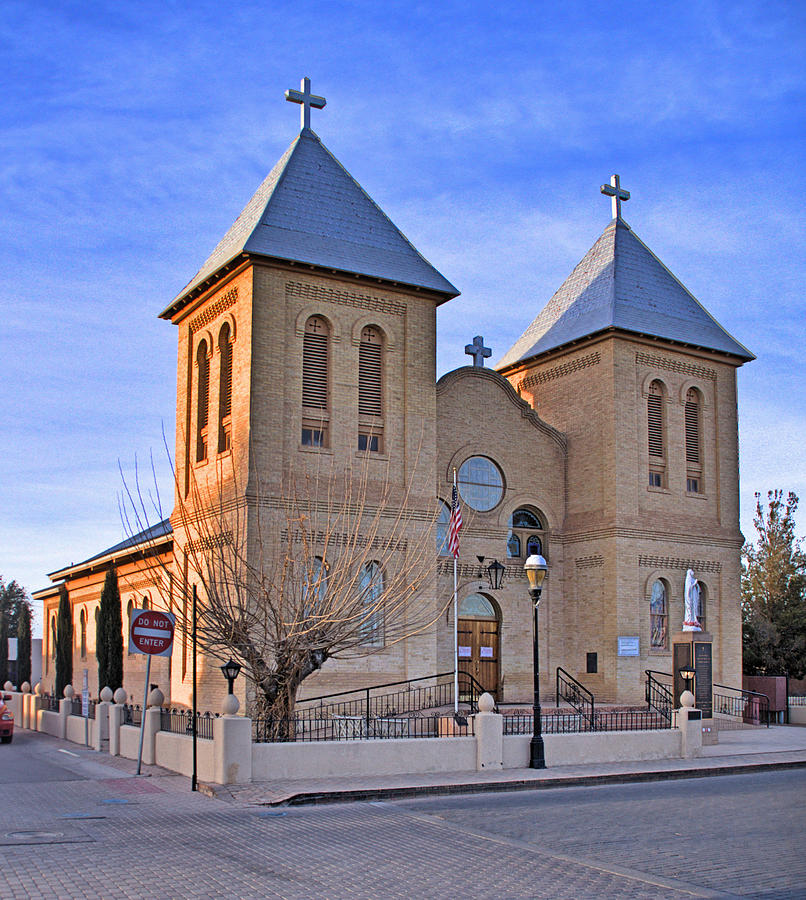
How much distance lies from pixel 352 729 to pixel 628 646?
9.92 meters

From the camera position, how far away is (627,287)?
106 feet

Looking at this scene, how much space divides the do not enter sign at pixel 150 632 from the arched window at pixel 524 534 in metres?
13.4

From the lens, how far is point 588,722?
2477 cm

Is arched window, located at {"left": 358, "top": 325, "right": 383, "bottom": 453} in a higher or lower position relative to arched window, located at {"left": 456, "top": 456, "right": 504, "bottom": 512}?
higher

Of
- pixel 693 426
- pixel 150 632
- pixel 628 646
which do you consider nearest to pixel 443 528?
pixel 628 646

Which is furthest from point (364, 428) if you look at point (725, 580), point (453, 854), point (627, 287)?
point (453, 854)

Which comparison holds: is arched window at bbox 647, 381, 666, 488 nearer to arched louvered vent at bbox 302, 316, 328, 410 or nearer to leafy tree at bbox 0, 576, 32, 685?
arched louvered vent at bbox 302, 316, 328, 410

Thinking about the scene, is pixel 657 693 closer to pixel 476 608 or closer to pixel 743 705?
pixel 743 705

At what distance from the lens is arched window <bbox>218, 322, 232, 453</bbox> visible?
87.6 feet

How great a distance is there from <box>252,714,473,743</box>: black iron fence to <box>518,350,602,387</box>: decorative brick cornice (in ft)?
40.5

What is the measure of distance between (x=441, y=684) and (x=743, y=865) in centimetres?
1573

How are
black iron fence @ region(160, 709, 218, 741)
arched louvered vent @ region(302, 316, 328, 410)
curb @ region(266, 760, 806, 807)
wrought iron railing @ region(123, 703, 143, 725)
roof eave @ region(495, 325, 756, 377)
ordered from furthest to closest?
roof eave @ region(495, 325, 756, 377)
arched louvered vent @ region(302, 316, 328, 410)
wrought iron railing @ region(123, 703, 143, 725)
black iron fence @ region(160, 709, 218, 741)
curb @ region(266, 760, 806, 807)

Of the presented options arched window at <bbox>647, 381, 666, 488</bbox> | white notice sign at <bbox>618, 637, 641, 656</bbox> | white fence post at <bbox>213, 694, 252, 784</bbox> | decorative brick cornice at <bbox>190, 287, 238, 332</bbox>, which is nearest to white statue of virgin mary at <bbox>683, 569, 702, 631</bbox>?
white notice sign at <bbox>618, 637, 641, 656</bbox>

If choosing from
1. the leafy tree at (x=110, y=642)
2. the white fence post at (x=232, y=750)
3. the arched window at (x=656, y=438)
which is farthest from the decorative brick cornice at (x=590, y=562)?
the white fence post at (x=232, y=750)
